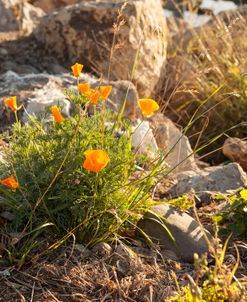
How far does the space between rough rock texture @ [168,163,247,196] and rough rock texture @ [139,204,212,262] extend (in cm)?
62

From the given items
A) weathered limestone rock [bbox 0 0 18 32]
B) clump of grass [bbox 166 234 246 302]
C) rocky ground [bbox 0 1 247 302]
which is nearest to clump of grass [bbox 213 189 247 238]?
rocky ground [bbox 0 1 247 302]

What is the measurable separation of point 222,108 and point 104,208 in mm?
3501

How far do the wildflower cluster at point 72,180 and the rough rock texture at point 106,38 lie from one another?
119 inches

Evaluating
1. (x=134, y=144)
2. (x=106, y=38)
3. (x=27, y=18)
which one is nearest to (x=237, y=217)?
(x=134, y=144)

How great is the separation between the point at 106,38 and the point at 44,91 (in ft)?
4.55

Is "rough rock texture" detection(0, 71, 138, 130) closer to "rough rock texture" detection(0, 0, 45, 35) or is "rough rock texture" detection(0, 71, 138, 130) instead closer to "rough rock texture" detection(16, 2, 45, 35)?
"rough rock texture" detection(16, 2, 45, 35)

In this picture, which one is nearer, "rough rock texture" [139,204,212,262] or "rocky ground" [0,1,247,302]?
"rocky ground" [0,1,247,302]

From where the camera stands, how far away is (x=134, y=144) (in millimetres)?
4344

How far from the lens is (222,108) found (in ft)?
19.8

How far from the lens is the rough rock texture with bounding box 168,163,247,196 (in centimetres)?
378

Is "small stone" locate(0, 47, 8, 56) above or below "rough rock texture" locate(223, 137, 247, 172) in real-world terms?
above

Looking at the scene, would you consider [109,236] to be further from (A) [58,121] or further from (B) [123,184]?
(A) [58,121]

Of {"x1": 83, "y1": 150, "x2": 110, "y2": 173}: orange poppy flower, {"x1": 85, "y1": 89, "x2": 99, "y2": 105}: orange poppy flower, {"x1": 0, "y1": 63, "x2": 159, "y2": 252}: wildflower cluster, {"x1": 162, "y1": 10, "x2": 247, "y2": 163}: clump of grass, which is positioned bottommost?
{"x1": 162, "y1": 10, "x2": 247, "y2": 163}: clump of grass

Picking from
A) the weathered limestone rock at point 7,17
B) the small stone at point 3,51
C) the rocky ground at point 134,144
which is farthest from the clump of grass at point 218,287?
the weathered limestone rock at point 7,17
